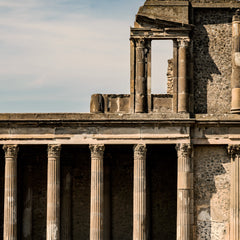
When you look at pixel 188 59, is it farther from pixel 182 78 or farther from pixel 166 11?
pixel 166 11

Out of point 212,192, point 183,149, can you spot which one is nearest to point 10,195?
point 183,149

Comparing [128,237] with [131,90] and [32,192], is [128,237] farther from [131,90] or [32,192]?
[131,90]

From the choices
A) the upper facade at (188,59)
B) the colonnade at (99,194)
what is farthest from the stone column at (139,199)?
the upper facade at (188,59)

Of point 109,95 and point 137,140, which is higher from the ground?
point 109,95

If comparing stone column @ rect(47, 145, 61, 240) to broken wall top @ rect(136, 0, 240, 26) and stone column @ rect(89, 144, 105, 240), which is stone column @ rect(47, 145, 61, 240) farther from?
broken wall top @ rect(136, 0, 240, 26)

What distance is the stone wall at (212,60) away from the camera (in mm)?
38000

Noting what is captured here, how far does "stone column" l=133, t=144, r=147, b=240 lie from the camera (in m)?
36.3

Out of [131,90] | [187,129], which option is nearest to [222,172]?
[187,129]

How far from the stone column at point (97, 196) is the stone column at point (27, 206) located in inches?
217

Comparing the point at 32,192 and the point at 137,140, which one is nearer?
the point at 137,140

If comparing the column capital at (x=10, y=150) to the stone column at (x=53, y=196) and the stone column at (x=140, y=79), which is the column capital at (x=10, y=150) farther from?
the stone column at (x=140, y=79)

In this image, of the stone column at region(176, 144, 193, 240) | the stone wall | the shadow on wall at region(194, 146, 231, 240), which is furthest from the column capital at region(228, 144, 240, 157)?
the stone wall

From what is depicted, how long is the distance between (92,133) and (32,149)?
19.6 ft

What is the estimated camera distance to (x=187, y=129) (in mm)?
36438
